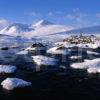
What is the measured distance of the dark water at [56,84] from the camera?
84.4ft

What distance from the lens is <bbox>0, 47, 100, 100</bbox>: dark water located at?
25.7 metres

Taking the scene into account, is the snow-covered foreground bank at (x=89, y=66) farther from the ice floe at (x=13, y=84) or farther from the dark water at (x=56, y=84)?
the ice floe at (x=13, y=84)

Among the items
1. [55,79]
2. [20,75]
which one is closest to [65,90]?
[55,79]

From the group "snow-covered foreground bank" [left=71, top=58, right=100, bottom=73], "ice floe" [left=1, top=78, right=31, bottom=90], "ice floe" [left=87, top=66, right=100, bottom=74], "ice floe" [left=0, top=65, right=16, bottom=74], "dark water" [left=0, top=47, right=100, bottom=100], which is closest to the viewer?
"dark water" [left=0, top=47, right=100, bottom=100]

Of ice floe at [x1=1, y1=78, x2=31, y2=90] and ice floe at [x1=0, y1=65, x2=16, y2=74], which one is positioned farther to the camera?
ice floe at [x1=0, y1=65, x2=16, y2=74]

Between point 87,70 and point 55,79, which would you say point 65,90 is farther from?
point 87,70

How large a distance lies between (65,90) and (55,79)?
3775mm

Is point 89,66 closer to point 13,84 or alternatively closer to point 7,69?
point 7,69

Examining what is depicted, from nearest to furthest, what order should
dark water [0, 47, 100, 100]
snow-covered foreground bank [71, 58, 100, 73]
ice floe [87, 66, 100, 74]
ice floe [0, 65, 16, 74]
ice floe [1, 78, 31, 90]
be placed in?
dark water [0, 47, 100, 100] < ice floe [1, 78, 31, 90] < ice floe [0, 65, 16, 74] < ice floe [87, 66, 100, 74] < snow-covered foreground bank [71, 58, 100, 73]

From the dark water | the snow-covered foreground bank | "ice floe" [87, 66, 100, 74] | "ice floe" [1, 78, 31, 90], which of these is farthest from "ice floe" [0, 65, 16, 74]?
"ice floe" [87, 66, 100, 74]

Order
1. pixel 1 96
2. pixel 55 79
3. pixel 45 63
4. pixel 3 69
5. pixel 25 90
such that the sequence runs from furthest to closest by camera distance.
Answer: pixel 45 63, pixel 3 69, pixel 55 79, pixel 25 90, pixel 1 96

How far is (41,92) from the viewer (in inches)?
1041

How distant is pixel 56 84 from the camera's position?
2912 cm

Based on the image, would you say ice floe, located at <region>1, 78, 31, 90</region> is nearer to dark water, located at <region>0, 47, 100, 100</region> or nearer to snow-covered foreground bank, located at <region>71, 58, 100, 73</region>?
dark water, located at <region>0, 47, 100, 100</region>
